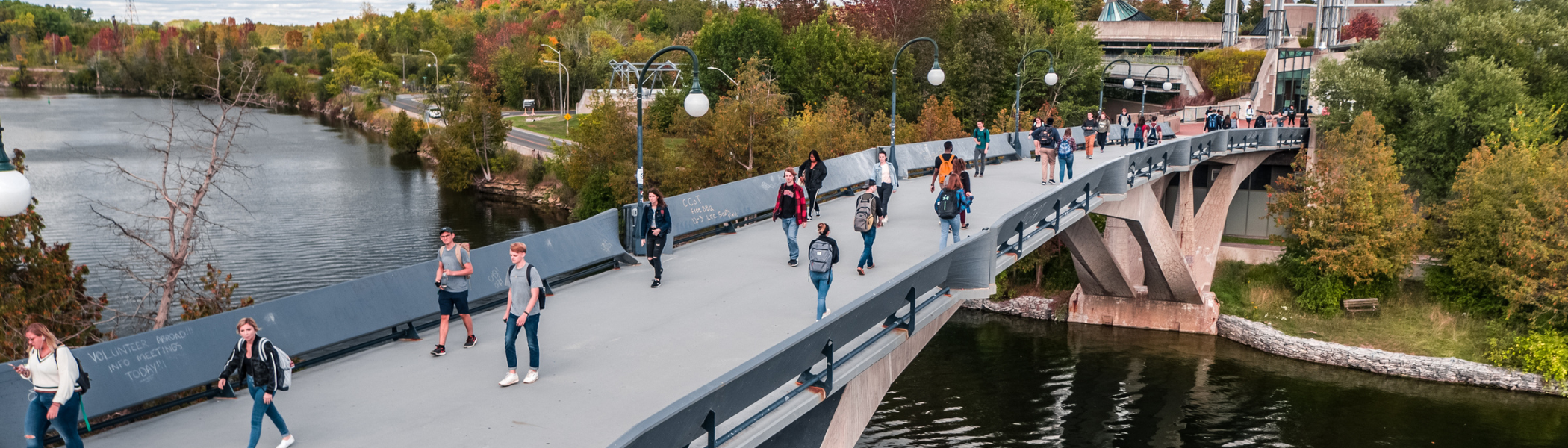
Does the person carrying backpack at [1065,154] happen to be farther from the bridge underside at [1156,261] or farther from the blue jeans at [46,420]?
the blue jeans at [46,420]

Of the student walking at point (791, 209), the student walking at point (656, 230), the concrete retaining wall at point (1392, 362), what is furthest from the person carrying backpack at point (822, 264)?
the concrete retaining wall at point (1392, 362)

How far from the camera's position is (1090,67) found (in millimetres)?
69188

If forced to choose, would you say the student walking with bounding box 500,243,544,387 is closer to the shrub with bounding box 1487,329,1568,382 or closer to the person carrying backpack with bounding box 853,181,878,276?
the person carrying backpack with bounding box 853,181,878,276

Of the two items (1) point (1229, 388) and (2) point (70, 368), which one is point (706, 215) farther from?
(1) point (1229, 388)

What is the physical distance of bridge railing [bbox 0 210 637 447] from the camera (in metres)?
8.98

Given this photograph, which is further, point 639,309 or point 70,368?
point 639,309

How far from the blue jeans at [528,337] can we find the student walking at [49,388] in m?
3.47

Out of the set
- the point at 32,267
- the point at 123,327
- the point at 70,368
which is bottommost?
the point at 123,327

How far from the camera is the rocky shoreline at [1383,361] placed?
105 feet

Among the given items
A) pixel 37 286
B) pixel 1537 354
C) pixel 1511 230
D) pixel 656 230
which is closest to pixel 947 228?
pixel 656 230

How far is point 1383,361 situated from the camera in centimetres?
3375

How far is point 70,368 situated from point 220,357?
1.89 metres

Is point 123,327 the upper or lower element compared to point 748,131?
lower

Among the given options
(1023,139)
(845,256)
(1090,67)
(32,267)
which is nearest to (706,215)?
(845,256)
